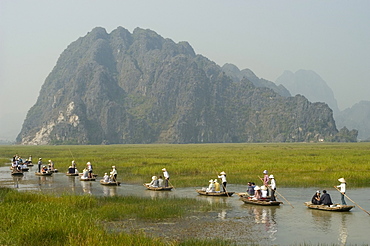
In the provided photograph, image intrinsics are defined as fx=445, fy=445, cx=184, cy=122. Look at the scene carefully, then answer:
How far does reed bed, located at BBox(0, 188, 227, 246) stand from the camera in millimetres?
15203

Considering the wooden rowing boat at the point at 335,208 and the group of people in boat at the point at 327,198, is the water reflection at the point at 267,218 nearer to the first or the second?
the group of people in boat at the point at 327,198

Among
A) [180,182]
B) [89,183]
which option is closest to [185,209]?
[180,182]

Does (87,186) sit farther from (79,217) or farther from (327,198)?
(327,198)

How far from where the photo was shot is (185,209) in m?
25.5

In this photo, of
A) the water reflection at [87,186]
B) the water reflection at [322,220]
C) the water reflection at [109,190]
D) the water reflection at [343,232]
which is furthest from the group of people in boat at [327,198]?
the water reflection at [87,186]

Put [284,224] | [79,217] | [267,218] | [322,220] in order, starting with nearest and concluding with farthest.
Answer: [79,217], [284,224], [322,220], [267,218]

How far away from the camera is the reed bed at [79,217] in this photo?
49.9 ft

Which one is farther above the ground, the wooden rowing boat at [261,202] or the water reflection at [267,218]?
the wooden rowing boat at [261,202]

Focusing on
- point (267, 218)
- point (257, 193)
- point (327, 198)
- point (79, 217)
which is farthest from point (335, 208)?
point (79, 217)

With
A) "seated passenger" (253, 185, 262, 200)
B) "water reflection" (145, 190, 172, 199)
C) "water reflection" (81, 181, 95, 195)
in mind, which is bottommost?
"water reflection" (81, 181, 95, 195)

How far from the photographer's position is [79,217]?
63.7ft

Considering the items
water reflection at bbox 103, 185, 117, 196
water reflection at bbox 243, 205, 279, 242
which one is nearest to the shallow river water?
water reflection at bbox 243, 205, 279, 242

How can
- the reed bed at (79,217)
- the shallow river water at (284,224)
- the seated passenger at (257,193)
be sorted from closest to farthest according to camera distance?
the reed bed at (79,217) → the shallow river water at (284,224) → the seated passenger at (257,193)

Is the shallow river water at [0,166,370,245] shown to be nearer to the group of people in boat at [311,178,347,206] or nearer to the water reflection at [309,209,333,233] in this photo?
the water reflection at [309,209,333,233]
